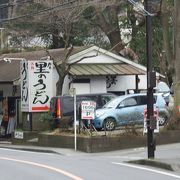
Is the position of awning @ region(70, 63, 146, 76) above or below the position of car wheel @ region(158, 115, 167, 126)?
above

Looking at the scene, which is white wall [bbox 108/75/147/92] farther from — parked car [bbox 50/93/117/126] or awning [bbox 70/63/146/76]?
parked car [bbox 50/93/117/126]

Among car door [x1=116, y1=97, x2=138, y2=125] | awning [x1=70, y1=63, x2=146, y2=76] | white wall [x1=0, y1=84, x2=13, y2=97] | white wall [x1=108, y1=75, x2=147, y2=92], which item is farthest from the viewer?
white wall [x1=108, y1=75, x2=147, y2=92]

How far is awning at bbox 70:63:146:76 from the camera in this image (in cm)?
3638

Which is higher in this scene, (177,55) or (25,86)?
(177,55)

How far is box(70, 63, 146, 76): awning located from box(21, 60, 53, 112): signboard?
417cm

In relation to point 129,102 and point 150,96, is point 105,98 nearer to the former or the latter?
point 129,102

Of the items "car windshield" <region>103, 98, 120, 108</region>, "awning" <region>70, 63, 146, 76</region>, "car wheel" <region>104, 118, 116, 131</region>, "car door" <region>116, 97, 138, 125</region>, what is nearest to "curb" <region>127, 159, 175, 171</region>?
"car wheel" <region>104, 118, 116, 131</region>

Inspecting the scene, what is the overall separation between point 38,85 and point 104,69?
6.87 meters

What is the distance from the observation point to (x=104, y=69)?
1474 inches

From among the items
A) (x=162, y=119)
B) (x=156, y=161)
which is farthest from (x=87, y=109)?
(x=156, y=161)

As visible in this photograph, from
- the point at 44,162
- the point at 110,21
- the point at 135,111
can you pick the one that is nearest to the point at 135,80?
the point at 110,21

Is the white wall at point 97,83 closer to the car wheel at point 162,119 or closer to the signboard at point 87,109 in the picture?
the car wheel at point 162,119

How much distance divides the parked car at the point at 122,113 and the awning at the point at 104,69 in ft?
24.1

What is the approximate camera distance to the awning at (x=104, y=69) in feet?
119
